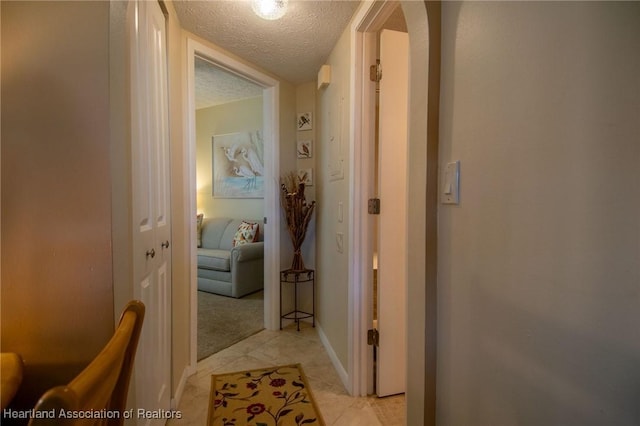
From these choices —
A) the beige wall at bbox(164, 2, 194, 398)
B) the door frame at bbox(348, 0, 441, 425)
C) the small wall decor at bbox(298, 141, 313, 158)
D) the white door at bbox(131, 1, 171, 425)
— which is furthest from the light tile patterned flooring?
the small wall decor at bbox(298, 141, 313, 158)

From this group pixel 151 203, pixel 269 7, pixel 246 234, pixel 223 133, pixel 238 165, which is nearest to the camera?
pixel 151 203

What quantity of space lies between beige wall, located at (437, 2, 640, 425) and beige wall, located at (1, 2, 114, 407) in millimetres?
1057

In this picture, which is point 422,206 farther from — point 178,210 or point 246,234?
point 246,234

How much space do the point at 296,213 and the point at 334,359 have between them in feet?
4.00

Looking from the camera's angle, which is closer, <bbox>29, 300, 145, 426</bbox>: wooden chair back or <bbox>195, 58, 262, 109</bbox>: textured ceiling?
<bbox>29, 300, 145, 426</bbox>: wooden chair back

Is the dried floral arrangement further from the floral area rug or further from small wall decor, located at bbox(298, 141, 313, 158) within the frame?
the floral area rug

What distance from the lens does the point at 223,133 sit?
437 centimetres

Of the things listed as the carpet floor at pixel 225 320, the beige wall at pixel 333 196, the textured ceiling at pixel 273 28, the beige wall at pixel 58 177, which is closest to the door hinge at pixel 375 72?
the beige wall at pixel 333 196

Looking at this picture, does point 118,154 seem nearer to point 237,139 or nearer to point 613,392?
point 613,392

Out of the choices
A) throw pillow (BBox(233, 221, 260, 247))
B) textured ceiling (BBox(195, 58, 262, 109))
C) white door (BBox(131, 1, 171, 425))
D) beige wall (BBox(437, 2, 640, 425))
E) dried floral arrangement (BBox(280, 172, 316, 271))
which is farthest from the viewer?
throw pillow (BBox(233, 221, 260, 247))

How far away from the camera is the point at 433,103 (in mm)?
892

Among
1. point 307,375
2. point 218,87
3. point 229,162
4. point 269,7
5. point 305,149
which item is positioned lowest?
point 307,375

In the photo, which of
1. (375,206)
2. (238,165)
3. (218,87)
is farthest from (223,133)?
(375,206)

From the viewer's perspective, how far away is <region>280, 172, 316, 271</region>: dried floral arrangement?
8.56 feet
